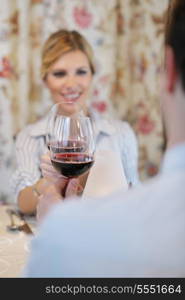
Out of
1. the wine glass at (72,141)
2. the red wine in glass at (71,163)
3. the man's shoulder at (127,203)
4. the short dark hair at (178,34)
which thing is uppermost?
the short dark hair at (178,34)

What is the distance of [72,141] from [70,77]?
0.92 m

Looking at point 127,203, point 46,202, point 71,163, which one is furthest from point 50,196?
point 127,203

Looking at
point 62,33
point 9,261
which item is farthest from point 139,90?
point 9,261

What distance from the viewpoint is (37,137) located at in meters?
2.04

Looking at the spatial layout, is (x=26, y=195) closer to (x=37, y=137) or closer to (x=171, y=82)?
(x=37, y=137)

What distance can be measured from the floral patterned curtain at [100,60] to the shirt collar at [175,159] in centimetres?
154

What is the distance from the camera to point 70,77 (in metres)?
2.07

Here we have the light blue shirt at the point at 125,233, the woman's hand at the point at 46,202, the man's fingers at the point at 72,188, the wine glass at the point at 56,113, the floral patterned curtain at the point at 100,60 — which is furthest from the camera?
the floral patterned curtain at the point at 100,60

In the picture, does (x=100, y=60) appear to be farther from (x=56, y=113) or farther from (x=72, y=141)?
(x=72, y=141)

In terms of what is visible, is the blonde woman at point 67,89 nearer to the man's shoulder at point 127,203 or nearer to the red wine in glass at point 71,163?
the red wine in glass at point 71,163

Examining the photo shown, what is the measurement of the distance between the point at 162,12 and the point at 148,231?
81.5 inches

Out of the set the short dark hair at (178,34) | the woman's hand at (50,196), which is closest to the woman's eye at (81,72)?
the woman's hand at (50,196)

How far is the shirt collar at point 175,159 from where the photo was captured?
1.85 feet

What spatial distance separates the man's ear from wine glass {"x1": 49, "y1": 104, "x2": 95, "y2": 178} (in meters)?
0.60
